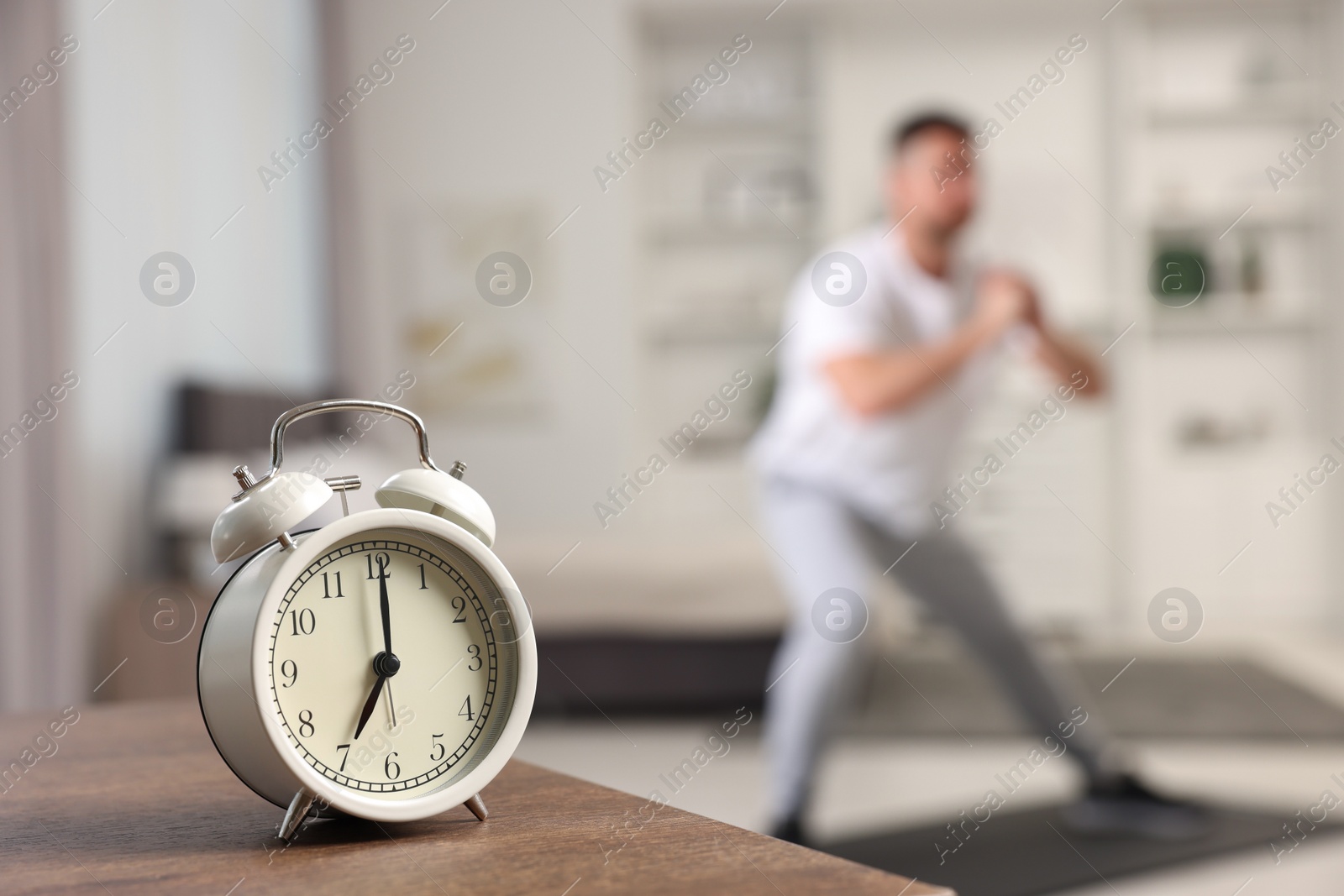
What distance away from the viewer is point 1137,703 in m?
3.78

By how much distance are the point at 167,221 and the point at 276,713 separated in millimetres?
3308

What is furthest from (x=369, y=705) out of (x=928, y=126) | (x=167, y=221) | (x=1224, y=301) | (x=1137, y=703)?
(x=1224, y=301)

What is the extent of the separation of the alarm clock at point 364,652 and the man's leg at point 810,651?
5.08ft

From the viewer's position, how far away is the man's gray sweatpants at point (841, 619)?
7.07ft

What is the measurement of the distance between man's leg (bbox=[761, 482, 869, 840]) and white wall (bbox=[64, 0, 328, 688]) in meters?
1.79

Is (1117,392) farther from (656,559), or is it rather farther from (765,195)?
(656,559)

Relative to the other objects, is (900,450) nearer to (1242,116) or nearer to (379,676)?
(379,676)

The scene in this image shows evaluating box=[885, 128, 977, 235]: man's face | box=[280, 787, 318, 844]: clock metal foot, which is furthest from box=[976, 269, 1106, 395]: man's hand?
box=[280, 787, 318, 844]: clock metal foot

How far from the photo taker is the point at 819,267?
2389 mm

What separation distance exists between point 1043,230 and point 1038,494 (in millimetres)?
1336

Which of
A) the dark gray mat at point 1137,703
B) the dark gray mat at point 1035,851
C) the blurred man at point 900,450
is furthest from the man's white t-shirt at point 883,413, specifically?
the dark gray mat at point 1137,703

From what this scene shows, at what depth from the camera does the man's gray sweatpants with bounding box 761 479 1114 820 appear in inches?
84.8

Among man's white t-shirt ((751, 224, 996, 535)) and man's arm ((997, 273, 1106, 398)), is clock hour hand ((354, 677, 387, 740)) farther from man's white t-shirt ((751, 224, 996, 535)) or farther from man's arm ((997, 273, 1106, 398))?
man's arm ((997, 273, 1106, 398))

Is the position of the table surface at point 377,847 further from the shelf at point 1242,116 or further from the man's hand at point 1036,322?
the shelf at point 1242,116
